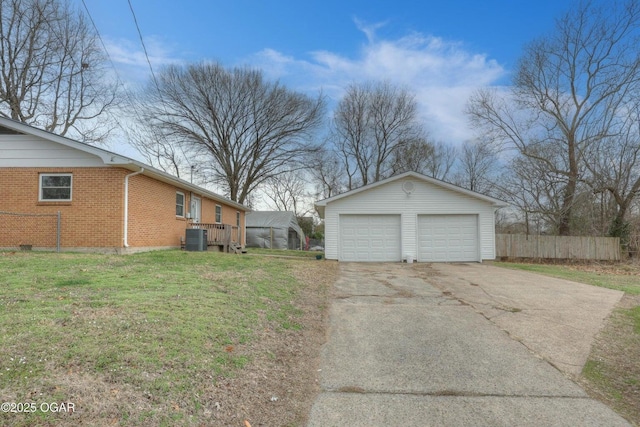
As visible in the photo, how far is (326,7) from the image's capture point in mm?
11016

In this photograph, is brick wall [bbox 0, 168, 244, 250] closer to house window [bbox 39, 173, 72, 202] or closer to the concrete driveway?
house window [bbox 39, 173, 72, 202]

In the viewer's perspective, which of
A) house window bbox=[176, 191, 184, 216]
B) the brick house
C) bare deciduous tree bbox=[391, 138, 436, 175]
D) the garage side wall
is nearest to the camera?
the brick house

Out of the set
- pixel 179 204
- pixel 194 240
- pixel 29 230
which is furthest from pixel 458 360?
pixel 179 204

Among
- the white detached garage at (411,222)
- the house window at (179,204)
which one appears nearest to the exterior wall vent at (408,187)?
the white detached garage at (411,222)

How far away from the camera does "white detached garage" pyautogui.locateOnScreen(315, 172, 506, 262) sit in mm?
15594

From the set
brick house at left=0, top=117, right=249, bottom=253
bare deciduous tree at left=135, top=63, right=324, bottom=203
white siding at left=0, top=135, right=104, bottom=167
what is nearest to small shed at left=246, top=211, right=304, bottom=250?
A: bare deciduous tree at left=135, top=63, right=324, bottom=203

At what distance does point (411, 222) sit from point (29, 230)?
527 inches

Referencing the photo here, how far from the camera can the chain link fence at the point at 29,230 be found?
10852mm

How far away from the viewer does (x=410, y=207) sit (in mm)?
15594

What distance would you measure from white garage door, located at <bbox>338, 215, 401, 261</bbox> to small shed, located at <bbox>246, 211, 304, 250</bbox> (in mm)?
12884

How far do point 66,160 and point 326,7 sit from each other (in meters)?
9.02

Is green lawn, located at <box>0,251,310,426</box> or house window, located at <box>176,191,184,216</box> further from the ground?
house window, located at <box>176,191,184,216</box>

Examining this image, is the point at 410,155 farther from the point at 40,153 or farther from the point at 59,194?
the point at 40,153

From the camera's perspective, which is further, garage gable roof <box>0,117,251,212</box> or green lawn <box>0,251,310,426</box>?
garage gable roof <box>0,117,251,212</box>
